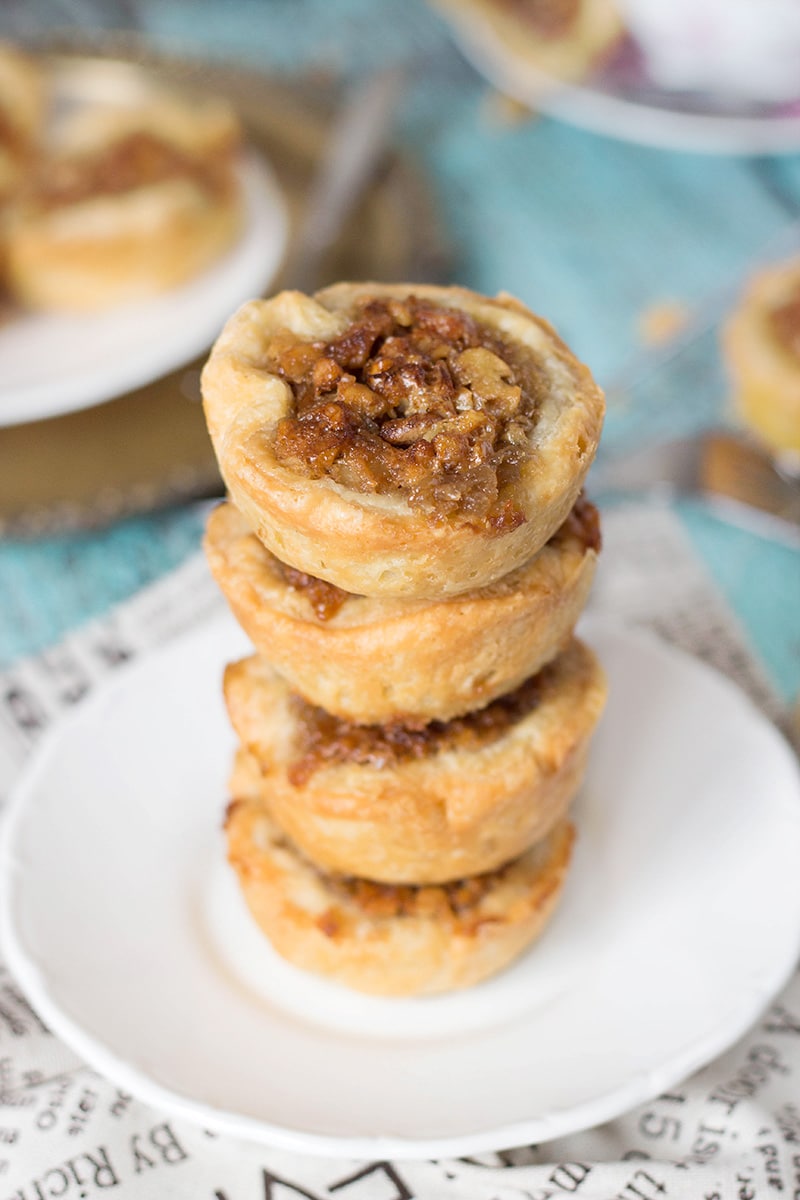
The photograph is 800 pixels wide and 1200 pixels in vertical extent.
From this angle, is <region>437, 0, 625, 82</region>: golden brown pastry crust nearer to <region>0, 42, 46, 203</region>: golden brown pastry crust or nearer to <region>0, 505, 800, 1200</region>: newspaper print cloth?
<region>0, 42, 46, 203</region>: golden brown pastry crust

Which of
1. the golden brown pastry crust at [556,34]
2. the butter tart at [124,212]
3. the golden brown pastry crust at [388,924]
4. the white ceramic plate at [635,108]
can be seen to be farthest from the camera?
the golden brown pastry crust at [556,34]

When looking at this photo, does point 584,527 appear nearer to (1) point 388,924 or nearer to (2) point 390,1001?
(1) point 388,924

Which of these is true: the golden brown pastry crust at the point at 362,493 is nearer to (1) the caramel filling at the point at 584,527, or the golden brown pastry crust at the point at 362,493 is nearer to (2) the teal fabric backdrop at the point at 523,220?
(1) the caramel filling at the point at 584,527

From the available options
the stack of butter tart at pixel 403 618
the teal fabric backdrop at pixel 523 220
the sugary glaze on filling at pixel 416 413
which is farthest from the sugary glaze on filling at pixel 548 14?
the sugary glaze on filling at pixel 416 413

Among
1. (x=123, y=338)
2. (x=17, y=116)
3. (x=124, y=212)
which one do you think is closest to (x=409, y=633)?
(x=123, y=338)

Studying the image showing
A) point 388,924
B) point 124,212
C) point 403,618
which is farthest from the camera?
point 124,212

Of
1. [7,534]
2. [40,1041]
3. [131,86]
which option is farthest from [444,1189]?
[131,86]

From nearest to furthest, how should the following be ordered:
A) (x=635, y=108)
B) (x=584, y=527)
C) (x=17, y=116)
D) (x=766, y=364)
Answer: (x=584, y=527)
(x=766, y=364)
(x=17, y=116)
(x=635, y=108)
